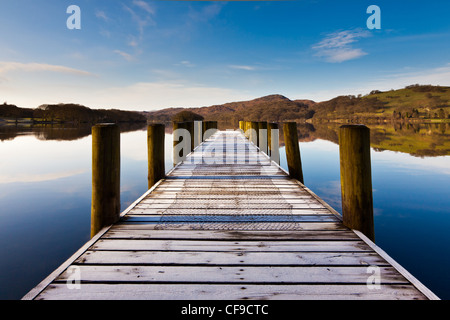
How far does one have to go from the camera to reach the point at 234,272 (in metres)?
1.99

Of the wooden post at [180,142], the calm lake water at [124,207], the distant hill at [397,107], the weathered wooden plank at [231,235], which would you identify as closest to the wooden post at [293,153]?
the calm lake water at [124,207]

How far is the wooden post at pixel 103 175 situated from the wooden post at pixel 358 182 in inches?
98.1

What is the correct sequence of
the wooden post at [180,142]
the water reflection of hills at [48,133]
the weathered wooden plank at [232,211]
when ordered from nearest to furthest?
the weathered wooden plank at [232,211], the wooden post at [180,142], the water reflection of hills at [48,133]

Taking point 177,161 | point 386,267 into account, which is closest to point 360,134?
point 386,267

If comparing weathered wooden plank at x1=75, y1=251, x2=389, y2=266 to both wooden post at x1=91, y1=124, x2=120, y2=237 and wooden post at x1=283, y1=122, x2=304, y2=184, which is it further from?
wooden post at x1=283, y1=122, x2=304, y2=184

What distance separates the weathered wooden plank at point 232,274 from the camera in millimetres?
1883

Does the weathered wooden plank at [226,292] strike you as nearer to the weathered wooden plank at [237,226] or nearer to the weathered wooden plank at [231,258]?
the weathered wooden plank at [231,258]

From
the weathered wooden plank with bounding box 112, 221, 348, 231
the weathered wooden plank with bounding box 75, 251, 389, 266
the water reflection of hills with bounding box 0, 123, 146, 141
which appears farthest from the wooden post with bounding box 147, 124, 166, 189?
the water reflection of hills with bounding box 0, 123, 146, 141

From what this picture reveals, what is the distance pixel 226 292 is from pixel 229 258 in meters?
0.45

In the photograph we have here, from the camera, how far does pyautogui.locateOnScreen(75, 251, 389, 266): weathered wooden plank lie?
2.12 metres

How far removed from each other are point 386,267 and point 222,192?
258 cm

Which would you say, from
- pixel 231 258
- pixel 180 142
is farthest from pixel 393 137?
pixel 231 258
